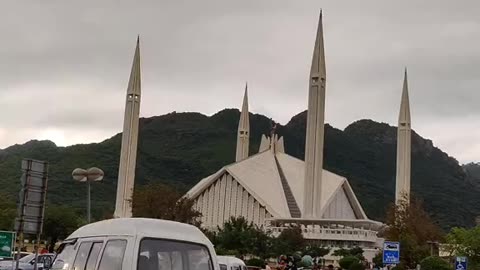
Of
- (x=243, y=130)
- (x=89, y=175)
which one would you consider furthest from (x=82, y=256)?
(x=243, y=130)

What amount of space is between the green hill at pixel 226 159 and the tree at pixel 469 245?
166ft

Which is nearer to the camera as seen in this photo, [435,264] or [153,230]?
[153,230]

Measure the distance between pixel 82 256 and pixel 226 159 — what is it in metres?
100

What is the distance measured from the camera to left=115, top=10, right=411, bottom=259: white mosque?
4925cm

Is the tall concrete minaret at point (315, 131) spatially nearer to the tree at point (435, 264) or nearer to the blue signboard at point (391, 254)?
the tree at point (435, 264)

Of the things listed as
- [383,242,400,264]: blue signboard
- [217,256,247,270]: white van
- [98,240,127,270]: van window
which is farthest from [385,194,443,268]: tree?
[98,240,127,270]: van window

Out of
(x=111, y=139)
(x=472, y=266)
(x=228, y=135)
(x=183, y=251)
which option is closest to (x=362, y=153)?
(x=228, y=135)

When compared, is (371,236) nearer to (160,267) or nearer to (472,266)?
(472,266)

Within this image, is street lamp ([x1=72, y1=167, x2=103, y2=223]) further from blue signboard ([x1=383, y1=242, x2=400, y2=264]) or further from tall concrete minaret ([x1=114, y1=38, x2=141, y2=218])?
tall concrete minaret ([x1=114, y1=38, x2=141, y2=218])

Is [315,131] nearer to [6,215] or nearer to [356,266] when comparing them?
[356,266]

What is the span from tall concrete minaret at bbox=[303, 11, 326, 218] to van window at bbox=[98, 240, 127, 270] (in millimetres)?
43208

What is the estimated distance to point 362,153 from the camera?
129500 millimetres

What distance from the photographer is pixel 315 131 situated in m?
48.4

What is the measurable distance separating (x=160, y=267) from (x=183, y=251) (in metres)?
0.24
